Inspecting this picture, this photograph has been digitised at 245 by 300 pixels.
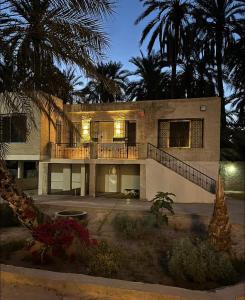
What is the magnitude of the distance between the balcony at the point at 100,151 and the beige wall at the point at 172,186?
3.52 ft

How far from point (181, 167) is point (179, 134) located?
2.02 metres

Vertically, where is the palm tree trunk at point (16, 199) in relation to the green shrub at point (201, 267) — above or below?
above

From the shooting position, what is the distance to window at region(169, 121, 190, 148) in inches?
790

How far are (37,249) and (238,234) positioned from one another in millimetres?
7340

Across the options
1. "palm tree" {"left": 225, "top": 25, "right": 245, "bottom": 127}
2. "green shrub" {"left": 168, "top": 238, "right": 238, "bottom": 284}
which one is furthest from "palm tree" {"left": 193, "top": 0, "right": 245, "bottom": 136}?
"green shrub" {"left": 168, "top": 238, "right": 238, "bottom": 284}

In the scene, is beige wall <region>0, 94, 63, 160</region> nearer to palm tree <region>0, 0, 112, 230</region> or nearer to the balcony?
the balcony

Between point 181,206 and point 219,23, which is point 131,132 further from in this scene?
point 219,23

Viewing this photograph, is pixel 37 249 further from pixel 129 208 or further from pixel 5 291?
pixel 129 208

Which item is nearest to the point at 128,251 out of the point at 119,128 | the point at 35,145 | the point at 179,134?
the point at 179,134

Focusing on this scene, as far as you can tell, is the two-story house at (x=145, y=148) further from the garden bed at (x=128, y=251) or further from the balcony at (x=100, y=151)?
the garden bed at (x=128, y=251)

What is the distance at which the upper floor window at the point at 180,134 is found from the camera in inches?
778

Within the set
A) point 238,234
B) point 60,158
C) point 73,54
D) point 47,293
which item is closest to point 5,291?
point 47,293

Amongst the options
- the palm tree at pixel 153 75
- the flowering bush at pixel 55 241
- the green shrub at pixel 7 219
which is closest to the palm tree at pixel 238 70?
the palm tree at pixel 153 75

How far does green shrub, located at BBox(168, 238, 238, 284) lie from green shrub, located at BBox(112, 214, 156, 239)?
12.0 ft
